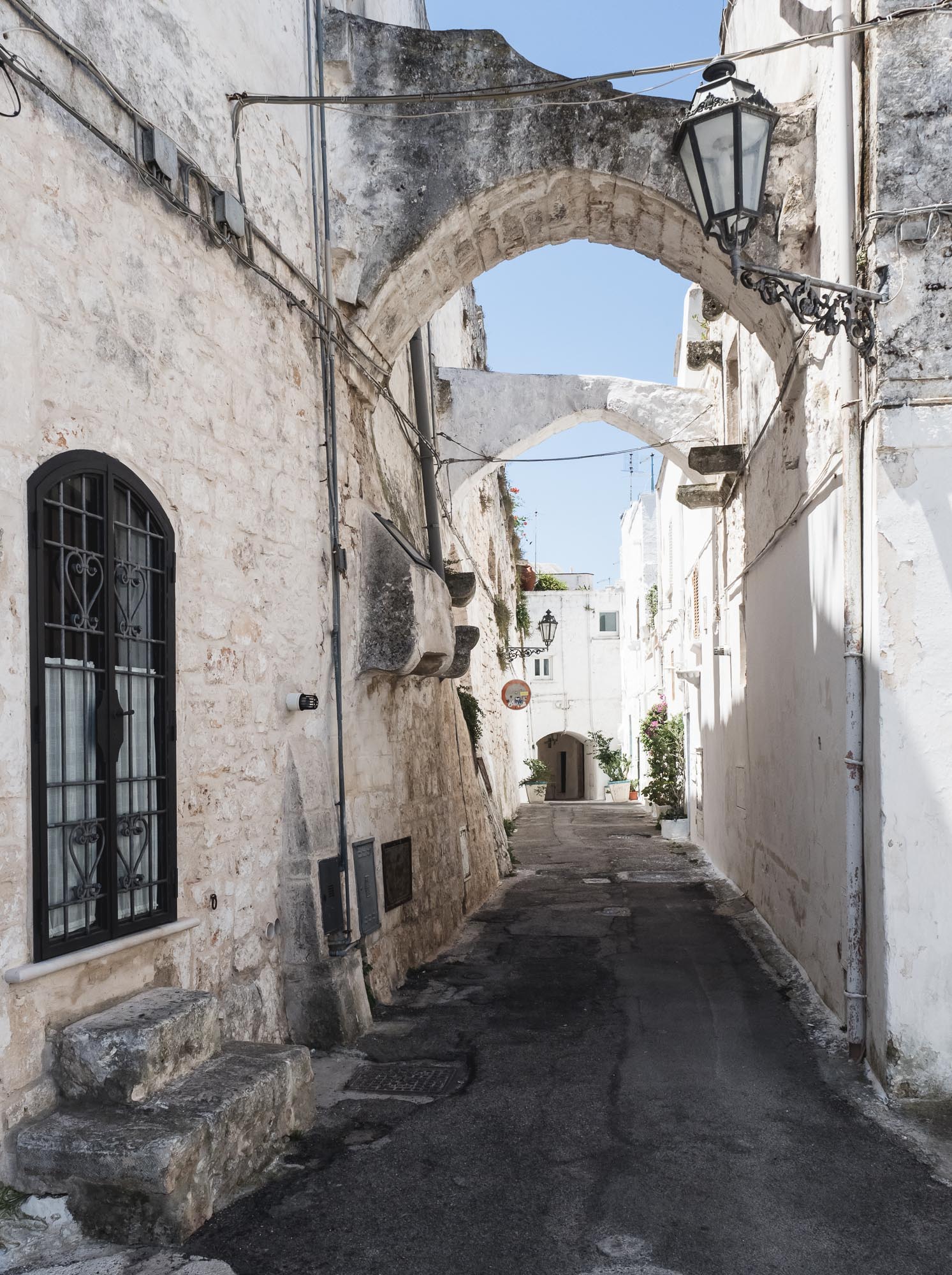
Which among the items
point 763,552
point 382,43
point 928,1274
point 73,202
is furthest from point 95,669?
point 763,552

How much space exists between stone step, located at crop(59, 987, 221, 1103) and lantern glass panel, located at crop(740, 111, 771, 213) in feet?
13.0

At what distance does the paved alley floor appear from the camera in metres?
3.31

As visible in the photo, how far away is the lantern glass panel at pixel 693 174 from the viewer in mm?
4738

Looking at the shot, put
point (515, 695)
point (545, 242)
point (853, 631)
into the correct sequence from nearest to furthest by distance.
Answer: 1. point (853, 631)
2. point (545, 242)
3. point (515, 695)

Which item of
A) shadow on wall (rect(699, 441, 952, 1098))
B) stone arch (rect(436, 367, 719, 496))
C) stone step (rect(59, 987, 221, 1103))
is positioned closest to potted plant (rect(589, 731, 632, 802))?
stone arch (rect(436, 367, 719, 496))

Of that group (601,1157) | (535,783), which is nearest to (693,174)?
(601,1157)

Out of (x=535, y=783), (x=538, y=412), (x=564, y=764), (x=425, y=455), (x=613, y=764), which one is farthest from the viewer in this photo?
(x=564, y=764)

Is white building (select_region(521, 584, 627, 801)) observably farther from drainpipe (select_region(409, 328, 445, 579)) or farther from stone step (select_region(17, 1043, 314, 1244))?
stone step (select_region(17, 1043, 314, 1244))

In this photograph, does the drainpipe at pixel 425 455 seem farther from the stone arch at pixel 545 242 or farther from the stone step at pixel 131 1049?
the stone step at pixel 131 1049

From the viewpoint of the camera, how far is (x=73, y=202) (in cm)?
376

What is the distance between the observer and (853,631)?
199 inches

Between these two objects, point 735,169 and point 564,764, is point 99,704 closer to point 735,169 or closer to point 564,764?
point 735,169

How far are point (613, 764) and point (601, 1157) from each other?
27617mm

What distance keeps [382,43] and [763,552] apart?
176 inches
